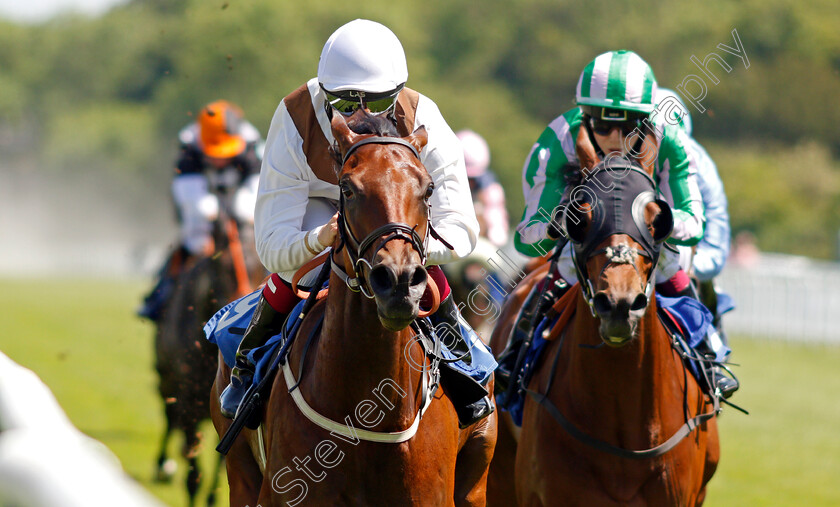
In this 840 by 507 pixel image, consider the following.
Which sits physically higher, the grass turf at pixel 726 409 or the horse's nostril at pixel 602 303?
the horse's nostril at pixel 602 303

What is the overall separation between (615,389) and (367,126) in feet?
5.60

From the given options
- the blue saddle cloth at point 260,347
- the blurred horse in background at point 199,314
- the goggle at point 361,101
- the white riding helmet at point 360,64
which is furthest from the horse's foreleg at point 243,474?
the blurred horse in background at point 199,314

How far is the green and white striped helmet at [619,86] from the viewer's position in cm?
477

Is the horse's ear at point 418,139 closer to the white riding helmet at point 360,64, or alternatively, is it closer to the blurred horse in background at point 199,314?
the white riding helmet at point 360,64

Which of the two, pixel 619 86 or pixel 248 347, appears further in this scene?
pixel 619 86

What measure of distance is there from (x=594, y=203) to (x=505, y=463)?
170cm

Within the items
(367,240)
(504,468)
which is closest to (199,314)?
(504,468)

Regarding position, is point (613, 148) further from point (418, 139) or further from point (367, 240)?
point (367, 240)

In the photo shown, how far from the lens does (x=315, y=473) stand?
142 inches

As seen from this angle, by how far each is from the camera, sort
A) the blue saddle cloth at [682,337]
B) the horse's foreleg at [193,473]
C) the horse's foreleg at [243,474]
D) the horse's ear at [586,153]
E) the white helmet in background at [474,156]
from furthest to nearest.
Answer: the white helmet in background at [474,156] → the horse's foreleg at [193,473] → the blue saddle cloth at [682,337] → the horse's ear at [586,153] → the horse's foreleg at [243,474]

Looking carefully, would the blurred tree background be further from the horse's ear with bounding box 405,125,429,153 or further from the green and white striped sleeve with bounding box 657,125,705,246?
the horse's ear with bounding box 405,125,429,153

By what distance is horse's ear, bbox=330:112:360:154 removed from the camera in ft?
11.5

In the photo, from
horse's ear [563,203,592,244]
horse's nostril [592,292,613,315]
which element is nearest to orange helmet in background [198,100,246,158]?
horse's ear [563,203,592,244]

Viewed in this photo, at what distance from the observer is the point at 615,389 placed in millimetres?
4523
